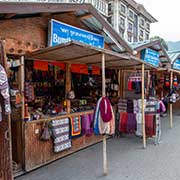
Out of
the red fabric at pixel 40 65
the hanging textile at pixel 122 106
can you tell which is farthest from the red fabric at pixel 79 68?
the hanging textile at pixel 122 106

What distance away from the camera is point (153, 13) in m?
50.2

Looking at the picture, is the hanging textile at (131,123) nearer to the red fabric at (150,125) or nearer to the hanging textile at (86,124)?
the red fabric at (150,125)

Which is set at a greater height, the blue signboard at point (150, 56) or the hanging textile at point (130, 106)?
the blue signboard at point (150, 56)

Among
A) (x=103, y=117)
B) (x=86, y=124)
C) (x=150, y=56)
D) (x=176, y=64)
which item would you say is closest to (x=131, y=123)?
(x=86, y=124)

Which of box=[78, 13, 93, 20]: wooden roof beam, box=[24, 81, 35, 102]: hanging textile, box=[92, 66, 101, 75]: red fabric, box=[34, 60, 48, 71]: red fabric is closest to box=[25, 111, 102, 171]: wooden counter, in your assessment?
box=[24, 81, 35, 102]: hanging textile

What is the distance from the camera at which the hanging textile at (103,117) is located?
13.5 ft

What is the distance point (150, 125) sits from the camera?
243 inches

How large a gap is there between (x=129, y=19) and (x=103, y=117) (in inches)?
1563

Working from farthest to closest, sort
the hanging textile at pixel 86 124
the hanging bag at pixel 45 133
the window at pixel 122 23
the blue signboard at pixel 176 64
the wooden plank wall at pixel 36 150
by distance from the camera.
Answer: the window at pixel 122 23
the blue signboard at pixel 176 64
the hanging textile at pixel 86 124
the hanging bag at pixel 45 133
the wooden plank wall at pixel 36 150

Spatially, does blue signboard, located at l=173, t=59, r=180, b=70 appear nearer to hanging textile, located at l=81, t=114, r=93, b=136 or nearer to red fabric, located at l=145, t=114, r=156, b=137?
red fabric, located at l=145, t=114, r=156, b=137

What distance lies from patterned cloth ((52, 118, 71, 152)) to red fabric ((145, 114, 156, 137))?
90.7 inches

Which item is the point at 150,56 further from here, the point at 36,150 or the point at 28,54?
the point at 36,150

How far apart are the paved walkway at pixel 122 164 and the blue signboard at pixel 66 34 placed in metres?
2.52

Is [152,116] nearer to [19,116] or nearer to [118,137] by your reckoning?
[118,137]
